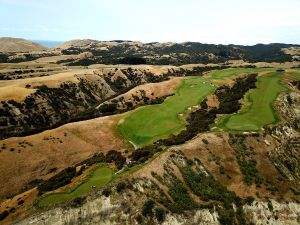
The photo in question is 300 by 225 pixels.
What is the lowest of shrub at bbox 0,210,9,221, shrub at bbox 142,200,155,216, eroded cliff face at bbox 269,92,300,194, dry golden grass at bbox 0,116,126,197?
dry golden grass at bbox 0,116,126,197

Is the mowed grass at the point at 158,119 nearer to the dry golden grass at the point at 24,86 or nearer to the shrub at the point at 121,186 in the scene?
the shrub at the point at 121,186

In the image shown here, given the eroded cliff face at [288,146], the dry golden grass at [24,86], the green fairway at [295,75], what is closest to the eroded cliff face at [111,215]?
the eroded cliff face at [288,146]

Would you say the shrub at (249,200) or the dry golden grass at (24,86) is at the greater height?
the shrub at (249,200)

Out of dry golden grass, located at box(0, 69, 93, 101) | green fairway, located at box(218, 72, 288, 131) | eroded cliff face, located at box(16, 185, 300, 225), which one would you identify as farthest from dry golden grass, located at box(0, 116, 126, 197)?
dry golden grass, located at box(0, 69, 93, 101)

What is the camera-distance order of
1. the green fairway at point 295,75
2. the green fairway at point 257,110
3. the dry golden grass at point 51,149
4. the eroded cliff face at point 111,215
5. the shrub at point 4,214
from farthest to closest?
the green fairway at point 295,75 → the green fairway at point 257,110 → the dry golden grass at point 51,149 → the shrub at point 4,214 → the eroded cliff face at point 111,215

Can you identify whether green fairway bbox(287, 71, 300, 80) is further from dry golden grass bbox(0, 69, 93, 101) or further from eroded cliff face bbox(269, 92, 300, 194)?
dry golden grass bbox(0, 69, 93, 101)

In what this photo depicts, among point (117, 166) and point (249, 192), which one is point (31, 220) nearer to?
point (117, 166)

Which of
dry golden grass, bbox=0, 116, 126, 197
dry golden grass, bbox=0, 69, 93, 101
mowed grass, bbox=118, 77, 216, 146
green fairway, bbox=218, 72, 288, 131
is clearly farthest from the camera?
dry golden grass, bbox=0, 69, 93, 101
